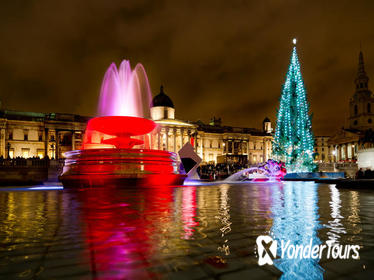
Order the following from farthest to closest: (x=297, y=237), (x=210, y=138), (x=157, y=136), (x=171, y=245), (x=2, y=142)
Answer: (x=210, y=138)
(x=157, y=136)
(x=2, y=142)
(x=297, y=237)
(x=171, y=245)

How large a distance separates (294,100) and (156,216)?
27.4 metres

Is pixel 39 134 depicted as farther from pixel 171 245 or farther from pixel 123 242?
pixel 171 245

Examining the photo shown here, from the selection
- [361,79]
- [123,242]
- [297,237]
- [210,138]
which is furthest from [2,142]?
[361,79]

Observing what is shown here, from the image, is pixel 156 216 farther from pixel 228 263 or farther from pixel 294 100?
pixel 294 100

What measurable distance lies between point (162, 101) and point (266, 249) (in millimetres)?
61536

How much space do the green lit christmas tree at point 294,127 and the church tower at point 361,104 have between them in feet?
284

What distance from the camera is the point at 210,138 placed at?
241 ft

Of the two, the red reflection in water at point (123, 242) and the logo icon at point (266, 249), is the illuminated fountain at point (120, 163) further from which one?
the logo icon at point (266, 249)

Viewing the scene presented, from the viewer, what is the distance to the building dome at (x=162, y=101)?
62.8 metres

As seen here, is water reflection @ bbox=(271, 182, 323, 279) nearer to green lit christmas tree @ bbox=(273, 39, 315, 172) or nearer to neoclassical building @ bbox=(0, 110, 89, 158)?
green lit christmas tree @ bbox=(273, 39, 315, 172)

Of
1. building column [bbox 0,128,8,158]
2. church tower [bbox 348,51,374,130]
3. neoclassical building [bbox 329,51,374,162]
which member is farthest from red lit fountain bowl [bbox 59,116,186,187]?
church tower [bbox 348,51,374,130]

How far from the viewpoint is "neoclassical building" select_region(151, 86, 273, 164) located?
61122 millimetres

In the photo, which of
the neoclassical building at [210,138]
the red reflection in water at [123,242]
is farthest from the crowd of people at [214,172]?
the red reflection in water at [123,242]

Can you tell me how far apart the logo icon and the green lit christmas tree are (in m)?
26.9
